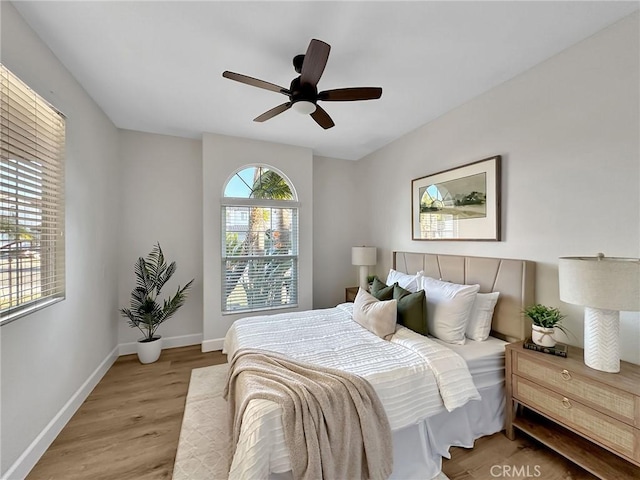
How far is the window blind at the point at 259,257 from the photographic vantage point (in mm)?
3572

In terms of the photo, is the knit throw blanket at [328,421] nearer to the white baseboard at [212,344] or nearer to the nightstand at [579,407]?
the nightstand at [579,407]

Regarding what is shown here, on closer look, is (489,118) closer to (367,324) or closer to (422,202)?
(422,202)

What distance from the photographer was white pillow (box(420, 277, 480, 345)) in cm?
212

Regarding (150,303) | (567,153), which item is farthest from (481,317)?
(150,303)

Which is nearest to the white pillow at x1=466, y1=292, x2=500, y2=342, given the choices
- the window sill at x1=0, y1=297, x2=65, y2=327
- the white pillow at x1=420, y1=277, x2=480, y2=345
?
the white pillow at x1=420, y1=277, x2=480, y2=345

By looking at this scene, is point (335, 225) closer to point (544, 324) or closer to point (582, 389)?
point (544, 324)

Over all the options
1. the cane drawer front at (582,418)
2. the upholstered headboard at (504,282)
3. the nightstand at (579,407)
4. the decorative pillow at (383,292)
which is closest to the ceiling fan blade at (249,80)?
the decorative pillow at (383,292)

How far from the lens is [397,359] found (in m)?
1.76

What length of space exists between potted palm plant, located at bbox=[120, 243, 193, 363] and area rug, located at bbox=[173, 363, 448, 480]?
0.83 meters

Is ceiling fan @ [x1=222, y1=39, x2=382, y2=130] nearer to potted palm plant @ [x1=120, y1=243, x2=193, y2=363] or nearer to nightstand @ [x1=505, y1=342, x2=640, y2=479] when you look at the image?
nightstand @ [x1=505, y1=342, x2=640, y2=479]

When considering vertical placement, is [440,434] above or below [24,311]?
below

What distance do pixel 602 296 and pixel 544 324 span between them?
491mm

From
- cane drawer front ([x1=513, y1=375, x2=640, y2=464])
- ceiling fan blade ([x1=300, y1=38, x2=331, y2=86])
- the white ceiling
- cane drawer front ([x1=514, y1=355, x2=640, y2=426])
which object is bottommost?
cane drawer front ([x1=513, y1=375, x2=640, y2=464])

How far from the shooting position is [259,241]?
3.71 m
